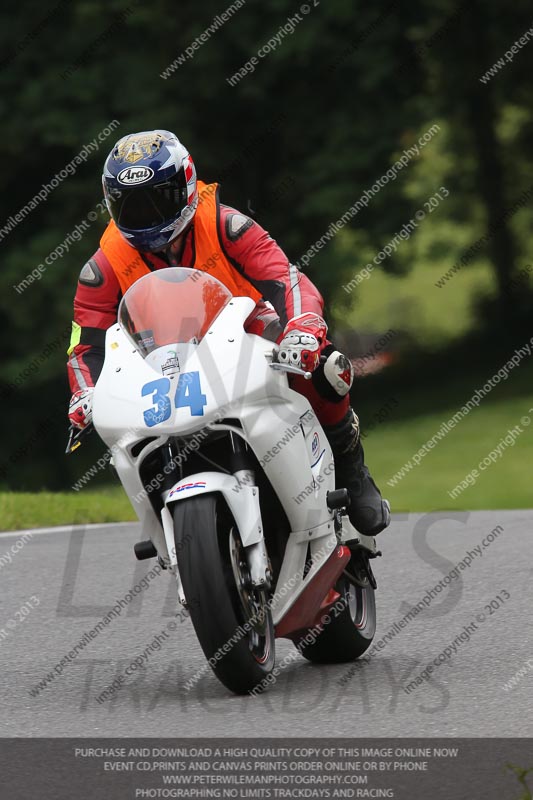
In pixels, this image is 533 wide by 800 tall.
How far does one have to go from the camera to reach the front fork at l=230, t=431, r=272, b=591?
17.0 feet

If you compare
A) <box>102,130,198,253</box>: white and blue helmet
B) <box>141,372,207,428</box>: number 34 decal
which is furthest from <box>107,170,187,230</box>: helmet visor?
<box>141,372,207,428</box>: number 34 decal

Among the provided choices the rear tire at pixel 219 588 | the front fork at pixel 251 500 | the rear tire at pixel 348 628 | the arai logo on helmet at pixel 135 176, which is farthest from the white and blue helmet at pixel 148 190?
the rear tire at pixel 348 628

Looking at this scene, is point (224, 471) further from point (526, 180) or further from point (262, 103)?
point (526, 180)

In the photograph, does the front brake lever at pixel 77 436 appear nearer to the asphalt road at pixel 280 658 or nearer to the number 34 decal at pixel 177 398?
the number 34 decal at pixel 177 398

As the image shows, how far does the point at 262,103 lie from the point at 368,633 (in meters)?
17.6

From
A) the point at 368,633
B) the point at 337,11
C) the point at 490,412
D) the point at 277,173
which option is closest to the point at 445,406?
the point at 490,412

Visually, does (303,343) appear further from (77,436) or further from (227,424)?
(77,436)

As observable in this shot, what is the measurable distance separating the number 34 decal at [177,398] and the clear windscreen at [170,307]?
0.62ft

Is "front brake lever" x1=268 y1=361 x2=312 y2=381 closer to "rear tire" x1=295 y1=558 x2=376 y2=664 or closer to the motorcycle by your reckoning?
the motorcycle

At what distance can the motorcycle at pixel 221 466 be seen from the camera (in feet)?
16.6

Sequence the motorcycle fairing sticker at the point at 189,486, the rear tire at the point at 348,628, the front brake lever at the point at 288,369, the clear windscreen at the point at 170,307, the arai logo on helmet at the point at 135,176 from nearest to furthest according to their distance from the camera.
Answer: the motorcycle fairing sticker at the point at 189,486, the front brake lever at the point at 288,369, the clear windscreen at the point at 170,307, the arai logo on helmet at the point at 135,176, the rear tire at the point at 348,628

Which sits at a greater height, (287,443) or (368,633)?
(287,443)

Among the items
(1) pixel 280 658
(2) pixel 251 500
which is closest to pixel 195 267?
(2) pixel 251 500

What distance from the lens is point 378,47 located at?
2206 cm
